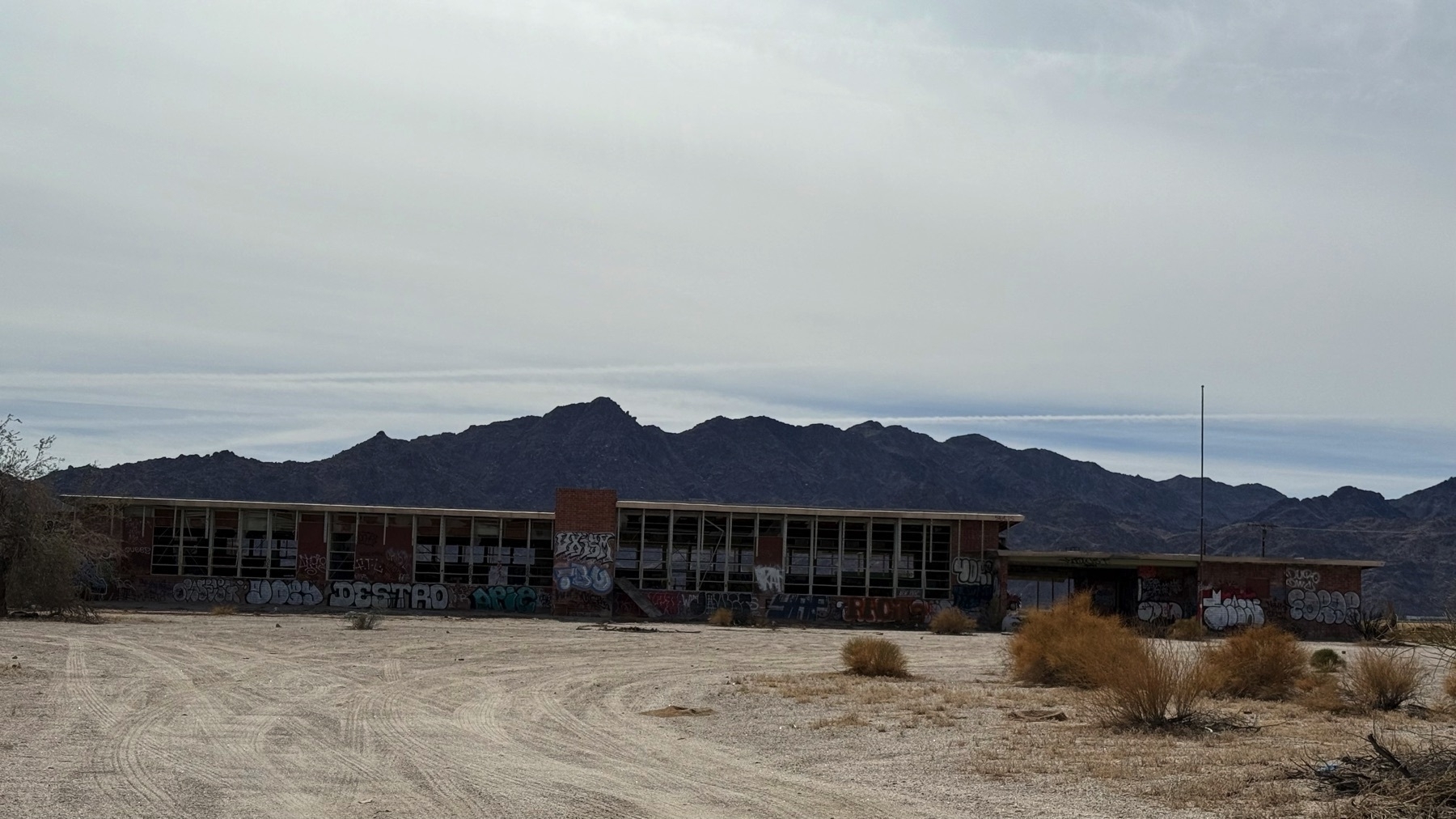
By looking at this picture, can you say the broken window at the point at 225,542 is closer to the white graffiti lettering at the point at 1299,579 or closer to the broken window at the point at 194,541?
the broken window at the point at 194,541

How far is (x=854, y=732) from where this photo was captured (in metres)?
16.6

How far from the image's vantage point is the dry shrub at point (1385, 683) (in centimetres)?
1914

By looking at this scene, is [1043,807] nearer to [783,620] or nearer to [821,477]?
[783,620]

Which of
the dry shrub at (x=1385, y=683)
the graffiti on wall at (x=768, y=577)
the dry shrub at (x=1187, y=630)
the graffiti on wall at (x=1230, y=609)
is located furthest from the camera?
the graffiti on wall at (x=768, y=577)

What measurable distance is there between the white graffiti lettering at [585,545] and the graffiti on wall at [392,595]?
5483 mm

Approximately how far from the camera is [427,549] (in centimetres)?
5672

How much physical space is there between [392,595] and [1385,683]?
144ft

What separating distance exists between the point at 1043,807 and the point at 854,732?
539 cm

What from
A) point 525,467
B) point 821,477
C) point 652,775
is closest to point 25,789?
point 652,775

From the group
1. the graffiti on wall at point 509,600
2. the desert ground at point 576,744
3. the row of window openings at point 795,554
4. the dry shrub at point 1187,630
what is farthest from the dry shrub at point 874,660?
the graffiti on wall at point 509,600

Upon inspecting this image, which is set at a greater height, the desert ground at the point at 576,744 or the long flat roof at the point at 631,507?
the long flat roof at the point at 631,507

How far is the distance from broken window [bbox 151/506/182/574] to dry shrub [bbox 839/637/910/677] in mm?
40324

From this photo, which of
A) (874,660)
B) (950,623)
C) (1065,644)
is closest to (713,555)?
(950,623)

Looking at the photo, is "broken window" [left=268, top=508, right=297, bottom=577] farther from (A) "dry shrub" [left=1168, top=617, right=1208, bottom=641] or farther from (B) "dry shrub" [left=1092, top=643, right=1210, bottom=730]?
(B) "dry shrub" [left=1092, top=643, right=1210, bottom=730]
